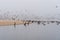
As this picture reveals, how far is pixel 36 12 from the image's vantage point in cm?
88

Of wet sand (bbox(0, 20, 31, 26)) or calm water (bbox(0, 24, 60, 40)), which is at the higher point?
wet sand (bbox(0, 20, 31, 26))

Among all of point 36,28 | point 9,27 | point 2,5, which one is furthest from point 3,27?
point 36,28

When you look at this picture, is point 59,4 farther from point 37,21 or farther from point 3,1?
point 3,1

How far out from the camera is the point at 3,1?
33.3 inches

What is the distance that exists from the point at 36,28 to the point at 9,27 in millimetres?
285

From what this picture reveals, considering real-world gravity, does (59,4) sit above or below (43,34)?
above

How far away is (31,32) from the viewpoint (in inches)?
35.2

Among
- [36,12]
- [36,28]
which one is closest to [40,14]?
[36,12]

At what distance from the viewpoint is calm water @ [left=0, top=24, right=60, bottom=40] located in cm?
87

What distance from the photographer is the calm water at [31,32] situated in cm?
87

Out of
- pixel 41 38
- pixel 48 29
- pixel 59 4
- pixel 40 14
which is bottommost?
pixel 41 38

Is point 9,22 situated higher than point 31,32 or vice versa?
point 9,22

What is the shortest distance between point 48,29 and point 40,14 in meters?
0.18

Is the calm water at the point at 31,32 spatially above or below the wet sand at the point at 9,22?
below
